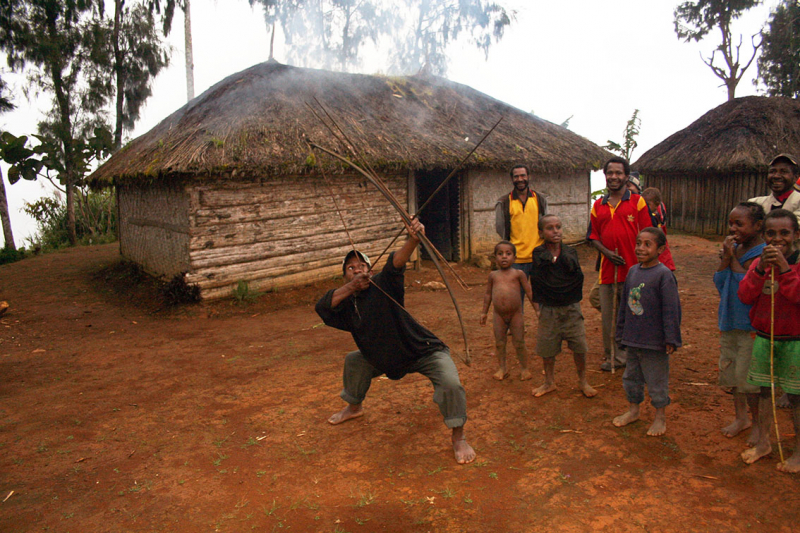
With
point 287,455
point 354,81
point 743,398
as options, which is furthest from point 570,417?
point 354,81

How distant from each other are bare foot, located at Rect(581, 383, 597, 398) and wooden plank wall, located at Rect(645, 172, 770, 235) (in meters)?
12.4

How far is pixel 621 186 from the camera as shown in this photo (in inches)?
169

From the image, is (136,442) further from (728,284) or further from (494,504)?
(728,284)

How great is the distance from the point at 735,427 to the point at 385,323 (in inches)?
90.6

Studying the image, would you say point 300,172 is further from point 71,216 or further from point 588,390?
point 71,216

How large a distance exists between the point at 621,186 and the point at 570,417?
73.5 inches

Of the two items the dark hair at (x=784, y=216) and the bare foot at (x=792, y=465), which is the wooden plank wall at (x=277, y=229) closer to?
the dark hair at (x=784, y=216)

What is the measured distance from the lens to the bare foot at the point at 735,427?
11.0 ft

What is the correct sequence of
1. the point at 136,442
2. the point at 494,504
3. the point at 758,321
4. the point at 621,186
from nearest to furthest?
the point at 494,504, the point at 758,321, the point at 136,442, the point at 621,186

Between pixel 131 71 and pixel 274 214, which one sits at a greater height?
pixel 131 71

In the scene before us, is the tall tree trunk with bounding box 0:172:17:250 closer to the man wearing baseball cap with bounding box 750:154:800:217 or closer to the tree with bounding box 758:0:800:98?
the man wearing baseball cap with bounding box 750:154:800:217

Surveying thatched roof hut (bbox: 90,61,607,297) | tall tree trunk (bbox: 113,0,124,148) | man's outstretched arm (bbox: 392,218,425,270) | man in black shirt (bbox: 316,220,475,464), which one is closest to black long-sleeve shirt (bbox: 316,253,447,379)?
man in black shirt (bbox: 316,220,475,464)

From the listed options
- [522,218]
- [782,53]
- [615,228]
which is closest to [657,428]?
[615,228]

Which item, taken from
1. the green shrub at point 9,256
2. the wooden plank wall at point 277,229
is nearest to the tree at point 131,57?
the green shrub at point 9,256
